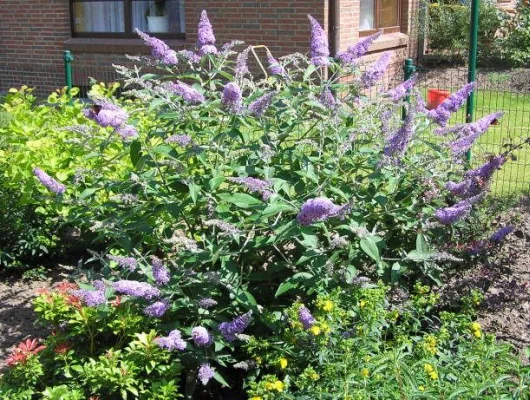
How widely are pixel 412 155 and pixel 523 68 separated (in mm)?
11608

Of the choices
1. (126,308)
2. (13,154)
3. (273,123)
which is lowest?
(126,308)

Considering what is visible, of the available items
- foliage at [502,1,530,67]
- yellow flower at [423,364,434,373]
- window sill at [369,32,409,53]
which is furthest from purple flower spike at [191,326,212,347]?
foliage at [502,1,530,67]

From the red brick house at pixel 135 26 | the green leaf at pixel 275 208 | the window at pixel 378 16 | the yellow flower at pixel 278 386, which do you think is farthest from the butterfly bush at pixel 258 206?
the window at pixel 378 16

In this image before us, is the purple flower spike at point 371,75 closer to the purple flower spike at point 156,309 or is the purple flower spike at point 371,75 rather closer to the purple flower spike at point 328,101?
the purple flower spike at point 328,101

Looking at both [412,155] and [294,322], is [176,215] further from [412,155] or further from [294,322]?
[412,155]

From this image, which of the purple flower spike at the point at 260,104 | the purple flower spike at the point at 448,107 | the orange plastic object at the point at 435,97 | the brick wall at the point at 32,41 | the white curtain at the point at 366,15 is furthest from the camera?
the brick wall at the point at 32,41

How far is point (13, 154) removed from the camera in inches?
218

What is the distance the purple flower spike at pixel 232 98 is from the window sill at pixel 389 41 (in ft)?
31.6

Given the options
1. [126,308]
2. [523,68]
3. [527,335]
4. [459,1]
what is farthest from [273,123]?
[459,1]

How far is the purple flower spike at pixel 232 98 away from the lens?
3604mm

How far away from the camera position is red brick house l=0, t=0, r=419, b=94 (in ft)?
38.9

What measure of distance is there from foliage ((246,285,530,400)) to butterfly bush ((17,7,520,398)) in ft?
0.27

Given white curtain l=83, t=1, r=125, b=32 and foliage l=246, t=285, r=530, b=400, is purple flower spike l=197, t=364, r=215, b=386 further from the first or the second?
white curtain l=83, t=1, r=125, b=32

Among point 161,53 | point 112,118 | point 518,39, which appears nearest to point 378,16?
point 518,39
